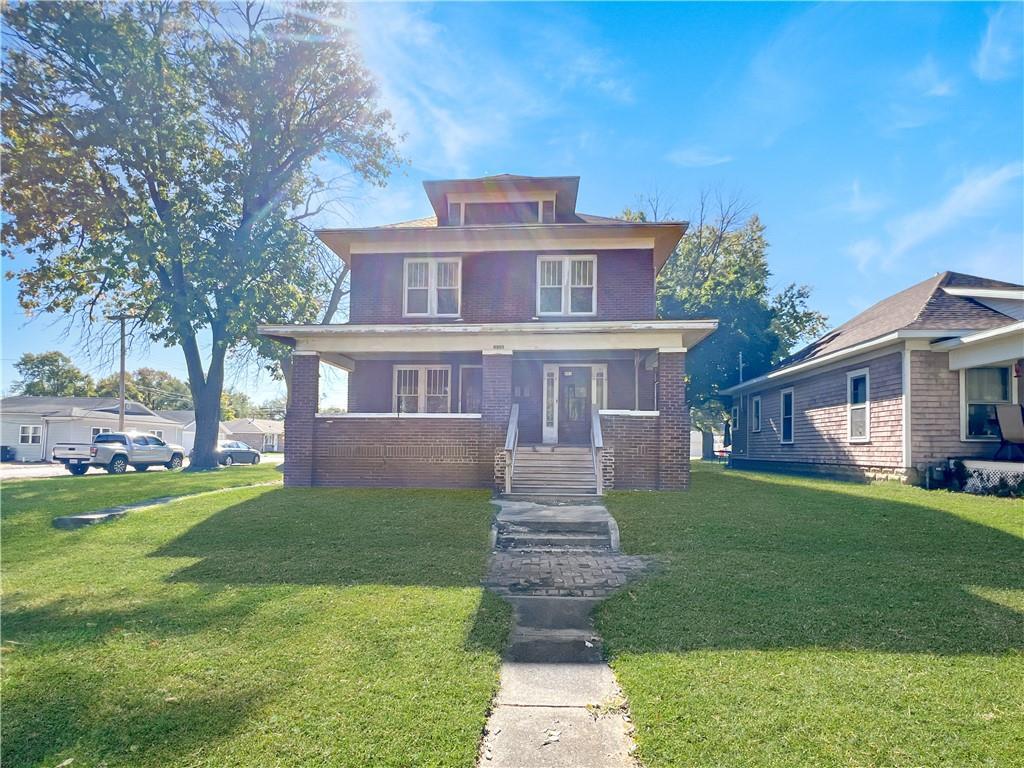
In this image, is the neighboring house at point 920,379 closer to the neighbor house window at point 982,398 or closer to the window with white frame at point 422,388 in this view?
the neighbor house window at point 982,398

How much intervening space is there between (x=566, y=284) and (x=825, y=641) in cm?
1161

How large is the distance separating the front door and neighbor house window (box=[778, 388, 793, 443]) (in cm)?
774

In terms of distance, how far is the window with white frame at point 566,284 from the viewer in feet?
49.1

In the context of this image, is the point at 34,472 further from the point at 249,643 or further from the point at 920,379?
the point at 920,379

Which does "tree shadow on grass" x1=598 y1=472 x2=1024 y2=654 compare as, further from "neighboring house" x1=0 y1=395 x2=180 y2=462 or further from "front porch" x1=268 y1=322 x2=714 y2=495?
"neighboring house" x1=0 y1=395 x2=180 y2=462

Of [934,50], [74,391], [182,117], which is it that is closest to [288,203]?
[182,117]

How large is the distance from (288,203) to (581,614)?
24.8m

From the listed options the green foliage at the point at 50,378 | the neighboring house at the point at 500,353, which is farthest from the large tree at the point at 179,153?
the green foliage at the point at 50,378

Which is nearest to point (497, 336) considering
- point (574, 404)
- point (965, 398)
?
point (574, 404)

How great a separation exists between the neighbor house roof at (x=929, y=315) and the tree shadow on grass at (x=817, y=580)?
4.60 m

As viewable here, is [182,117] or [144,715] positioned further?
[182,117]

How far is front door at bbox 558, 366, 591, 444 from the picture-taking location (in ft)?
50.2

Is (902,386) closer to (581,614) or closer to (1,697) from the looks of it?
(581,614)

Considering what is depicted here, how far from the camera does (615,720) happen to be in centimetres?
345
